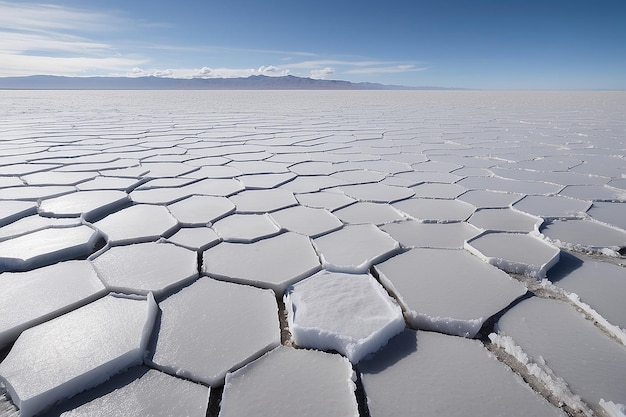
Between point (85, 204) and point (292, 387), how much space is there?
1.48 meters

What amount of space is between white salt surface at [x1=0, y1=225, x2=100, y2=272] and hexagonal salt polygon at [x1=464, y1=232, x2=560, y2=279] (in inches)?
51.2

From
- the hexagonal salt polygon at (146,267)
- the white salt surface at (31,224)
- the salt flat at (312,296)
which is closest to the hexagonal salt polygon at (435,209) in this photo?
the salt flat at (312,296)

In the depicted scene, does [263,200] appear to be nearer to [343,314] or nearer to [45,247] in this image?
[45,247]

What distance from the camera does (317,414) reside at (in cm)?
62

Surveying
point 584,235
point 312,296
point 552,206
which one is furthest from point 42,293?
point 552,206

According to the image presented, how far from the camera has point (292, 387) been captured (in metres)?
0.68

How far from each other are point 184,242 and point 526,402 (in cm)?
109

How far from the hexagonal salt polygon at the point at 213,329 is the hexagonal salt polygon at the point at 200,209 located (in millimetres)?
546

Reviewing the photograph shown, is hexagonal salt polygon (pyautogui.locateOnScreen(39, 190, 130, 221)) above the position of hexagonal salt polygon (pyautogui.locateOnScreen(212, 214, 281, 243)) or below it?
below

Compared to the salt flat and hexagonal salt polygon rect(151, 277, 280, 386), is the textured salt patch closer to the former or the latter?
the salt flat

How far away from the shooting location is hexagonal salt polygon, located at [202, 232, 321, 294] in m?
1.08

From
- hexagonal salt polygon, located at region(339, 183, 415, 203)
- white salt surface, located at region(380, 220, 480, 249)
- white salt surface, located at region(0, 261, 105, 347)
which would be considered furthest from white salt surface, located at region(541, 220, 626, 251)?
white salt surface, located at region(0, 261, 105, 347)

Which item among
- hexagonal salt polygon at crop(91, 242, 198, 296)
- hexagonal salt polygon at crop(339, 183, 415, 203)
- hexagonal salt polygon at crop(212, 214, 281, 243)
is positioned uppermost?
hexagonal salt polygon at crop(91, 242, 198, 296)

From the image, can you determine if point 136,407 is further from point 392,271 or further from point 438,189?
point 438,189
